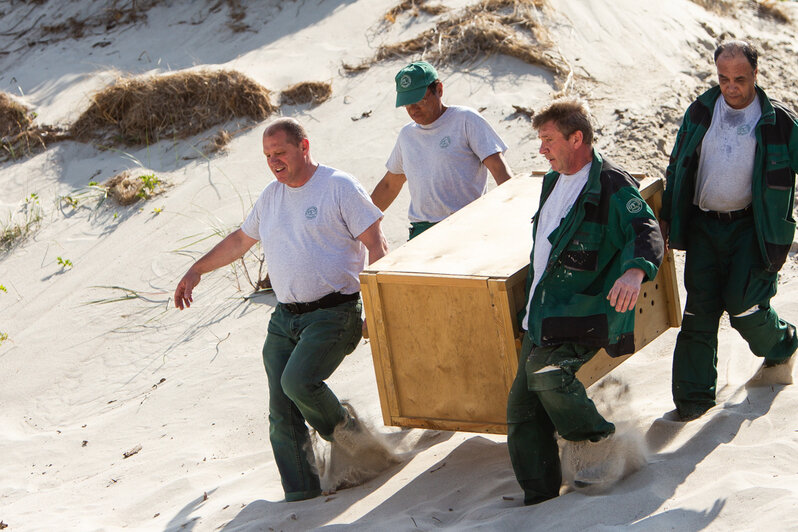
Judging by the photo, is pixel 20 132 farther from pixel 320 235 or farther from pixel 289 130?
pixel 320 235

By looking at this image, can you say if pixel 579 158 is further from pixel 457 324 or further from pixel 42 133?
pixel 42 133

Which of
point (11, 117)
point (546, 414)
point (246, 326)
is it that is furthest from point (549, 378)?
point (11, 117)

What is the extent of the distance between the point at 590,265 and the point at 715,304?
1.08 meters

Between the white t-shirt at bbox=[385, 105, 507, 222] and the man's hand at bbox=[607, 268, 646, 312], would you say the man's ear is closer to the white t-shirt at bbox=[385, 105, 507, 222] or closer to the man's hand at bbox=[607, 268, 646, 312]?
the man's hand at bbox=[607, 268, 646, 312]

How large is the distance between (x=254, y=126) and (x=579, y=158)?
20.1 feet

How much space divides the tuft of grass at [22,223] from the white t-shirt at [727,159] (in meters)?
6.56

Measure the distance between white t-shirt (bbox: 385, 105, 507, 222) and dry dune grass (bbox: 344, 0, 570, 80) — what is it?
417 centimetres

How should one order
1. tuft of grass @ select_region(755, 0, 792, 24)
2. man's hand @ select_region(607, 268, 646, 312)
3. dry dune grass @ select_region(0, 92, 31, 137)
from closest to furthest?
1. man's hand @ select_region(607, 268, 646, 312)
2. dry dune grass @ select_region(0, 92, 31, 137)
3. tuft of grass @ select_region(755, 0, 792, 24)

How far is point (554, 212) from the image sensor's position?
4152 mm

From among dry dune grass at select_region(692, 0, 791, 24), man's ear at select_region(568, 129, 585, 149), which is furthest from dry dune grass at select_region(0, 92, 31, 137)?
man's ear at select_region(568, 129, 585, 149)

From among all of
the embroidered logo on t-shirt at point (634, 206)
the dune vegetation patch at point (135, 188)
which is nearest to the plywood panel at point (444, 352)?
the embroidered logo on t-shirt at point (634, 206)

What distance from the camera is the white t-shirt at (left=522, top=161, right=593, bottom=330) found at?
409cm

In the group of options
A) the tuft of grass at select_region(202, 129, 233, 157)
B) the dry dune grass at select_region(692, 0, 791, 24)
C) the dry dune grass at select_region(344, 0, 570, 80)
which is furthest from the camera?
the dry dune grass at select_region(692, 0, 791, 24)

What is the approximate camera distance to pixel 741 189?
15.1 ft
